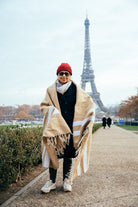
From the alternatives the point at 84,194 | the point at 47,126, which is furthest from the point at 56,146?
the point at 84,194

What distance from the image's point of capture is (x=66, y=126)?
114 inches

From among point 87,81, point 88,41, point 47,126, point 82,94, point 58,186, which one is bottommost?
point 58,186

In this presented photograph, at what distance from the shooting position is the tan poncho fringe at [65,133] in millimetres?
2805

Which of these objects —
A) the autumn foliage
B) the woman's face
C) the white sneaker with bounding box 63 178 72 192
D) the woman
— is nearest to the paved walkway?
the white sneaker with bounding box 63 178 72 192

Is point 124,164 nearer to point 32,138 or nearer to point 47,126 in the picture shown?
point 32,138

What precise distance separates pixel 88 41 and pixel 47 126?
218 ft

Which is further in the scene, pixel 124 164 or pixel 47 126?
pixel 124 164

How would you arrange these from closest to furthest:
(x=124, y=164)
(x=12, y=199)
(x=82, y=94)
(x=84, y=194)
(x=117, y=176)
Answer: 1. (x=12, y=199)
2. (x=84, y=194)
3. (x=82, y=94)
4. (x=117, y=176)
5. (x=124, y=164)

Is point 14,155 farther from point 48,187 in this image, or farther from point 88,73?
point 88,73

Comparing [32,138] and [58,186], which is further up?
[32,138]

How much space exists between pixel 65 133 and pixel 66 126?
0.31 ft

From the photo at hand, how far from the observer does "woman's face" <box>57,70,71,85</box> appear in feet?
10.5

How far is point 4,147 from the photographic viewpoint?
10.6ft

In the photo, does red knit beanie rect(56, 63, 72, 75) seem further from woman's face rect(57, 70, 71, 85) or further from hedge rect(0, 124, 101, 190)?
hedge rect(0, 124, 101, 190)
